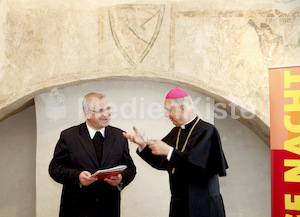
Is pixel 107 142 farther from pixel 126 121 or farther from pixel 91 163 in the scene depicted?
pixel 126 121

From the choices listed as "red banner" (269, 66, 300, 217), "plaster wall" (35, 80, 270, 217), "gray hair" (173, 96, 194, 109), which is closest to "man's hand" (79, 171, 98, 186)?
"gray hair" (173, 96, 194, 109)

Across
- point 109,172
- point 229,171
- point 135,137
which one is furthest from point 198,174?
point 229,171

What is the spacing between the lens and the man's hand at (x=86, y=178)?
422 centimetres

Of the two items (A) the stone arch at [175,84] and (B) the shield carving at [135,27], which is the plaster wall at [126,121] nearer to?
(A) the stone arch at [175,84]

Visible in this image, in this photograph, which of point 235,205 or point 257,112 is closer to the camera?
point 257,112

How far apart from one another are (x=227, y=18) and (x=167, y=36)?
0.98 meters

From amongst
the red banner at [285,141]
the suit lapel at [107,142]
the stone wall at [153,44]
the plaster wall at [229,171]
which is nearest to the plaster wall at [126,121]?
the stone wall at [153,44]

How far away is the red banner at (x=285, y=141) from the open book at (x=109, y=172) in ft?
6.95

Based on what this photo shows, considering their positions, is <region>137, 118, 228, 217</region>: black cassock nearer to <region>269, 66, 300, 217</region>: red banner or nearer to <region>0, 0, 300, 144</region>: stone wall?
<region>269, 66, 300, 217</region>: red banner

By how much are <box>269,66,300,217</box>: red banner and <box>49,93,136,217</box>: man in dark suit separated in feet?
6.17

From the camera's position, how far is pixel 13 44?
21.0 ft

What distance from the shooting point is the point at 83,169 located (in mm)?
4469

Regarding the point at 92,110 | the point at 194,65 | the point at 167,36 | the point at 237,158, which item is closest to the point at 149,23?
the point at 167,36

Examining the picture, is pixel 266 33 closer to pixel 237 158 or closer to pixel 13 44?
pixel 237 158
